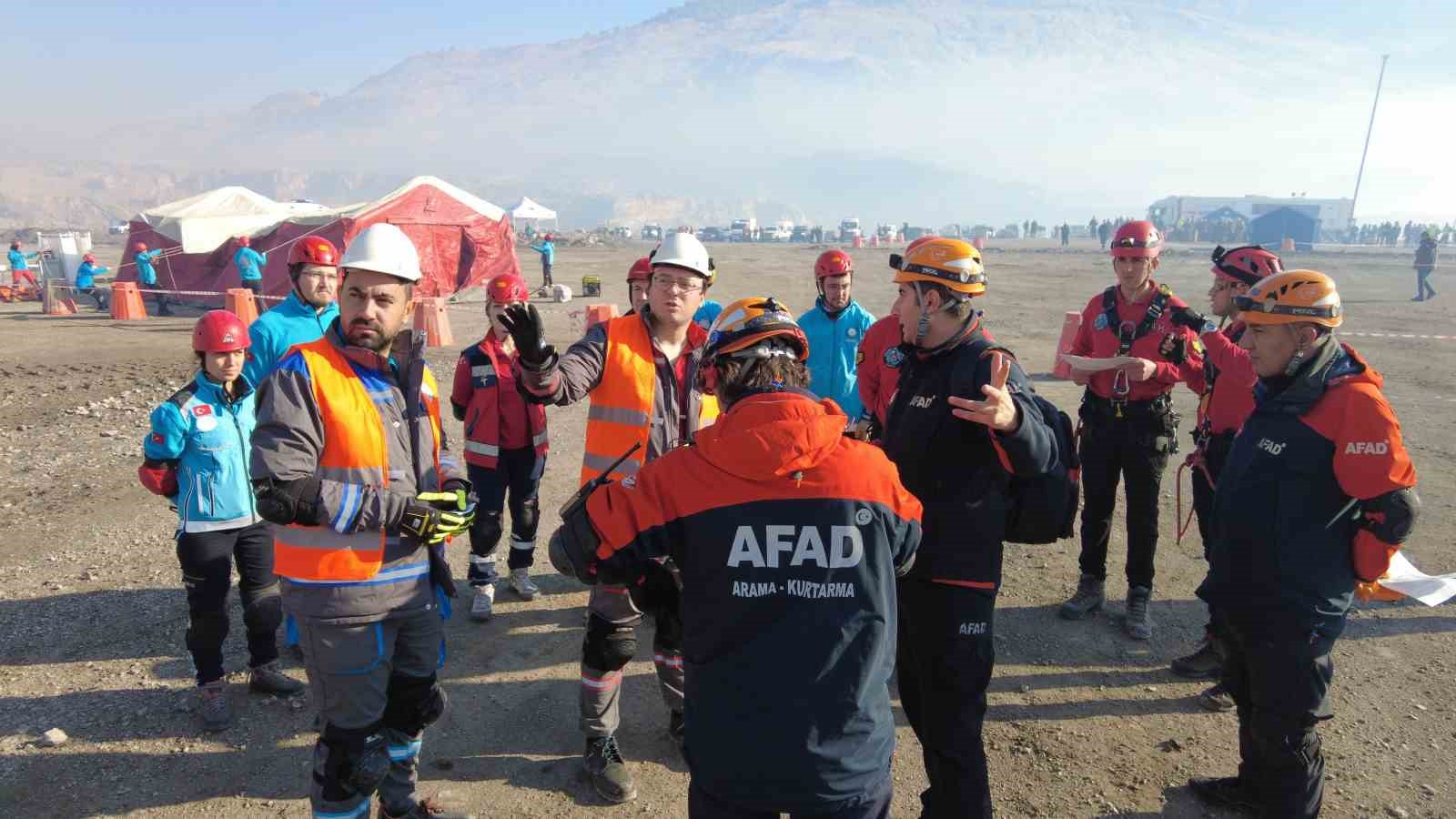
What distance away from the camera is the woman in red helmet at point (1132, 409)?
5238 mm

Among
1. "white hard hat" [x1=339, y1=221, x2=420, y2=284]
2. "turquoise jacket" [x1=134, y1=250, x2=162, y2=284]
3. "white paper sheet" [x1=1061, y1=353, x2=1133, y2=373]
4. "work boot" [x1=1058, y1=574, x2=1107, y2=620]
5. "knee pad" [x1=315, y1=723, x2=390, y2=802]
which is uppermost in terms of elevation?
"white hard hat" [x1=339, y1=221, x2=420, y2=284]

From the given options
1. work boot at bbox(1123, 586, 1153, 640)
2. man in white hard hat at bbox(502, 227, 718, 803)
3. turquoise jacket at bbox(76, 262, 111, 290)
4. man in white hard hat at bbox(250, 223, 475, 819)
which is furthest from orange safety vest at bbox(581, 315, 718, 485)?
turquoise jacket at bbox(76, 262, 111, 290)

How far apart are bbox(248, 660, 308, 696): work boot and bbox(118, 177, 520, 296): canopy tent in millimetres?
17171

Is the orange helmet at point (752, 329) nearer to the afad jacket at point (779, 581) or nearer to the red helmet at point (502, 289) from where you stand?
the afad jacket at point (779, 581)

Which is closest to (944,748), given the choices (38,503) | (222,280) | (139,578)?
(139,578)

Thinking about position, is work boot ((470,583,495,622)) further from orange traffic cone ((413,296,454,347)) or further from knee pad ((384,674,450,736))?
orange traffic cone ((413,296,454,347))

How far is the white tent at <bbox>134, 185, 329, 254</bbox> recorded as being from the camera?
22.0m

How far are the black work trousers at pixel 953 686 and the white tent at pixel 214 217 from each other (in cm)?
2437

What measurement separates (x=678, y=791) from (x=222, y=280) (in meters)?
22.8

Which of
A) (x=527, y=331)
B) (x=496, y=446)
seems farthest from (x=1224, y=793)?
(x=496, y=446)

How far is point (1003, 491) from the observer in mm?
3211

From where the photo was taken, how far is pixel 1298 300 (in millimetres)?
3219

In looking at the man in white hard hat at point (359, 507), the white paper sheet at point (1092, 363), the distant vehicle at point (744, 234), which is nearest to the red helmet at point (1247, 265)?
the white paper sheet at point (1092, 363)

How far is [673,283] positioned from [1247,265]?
135 inches
